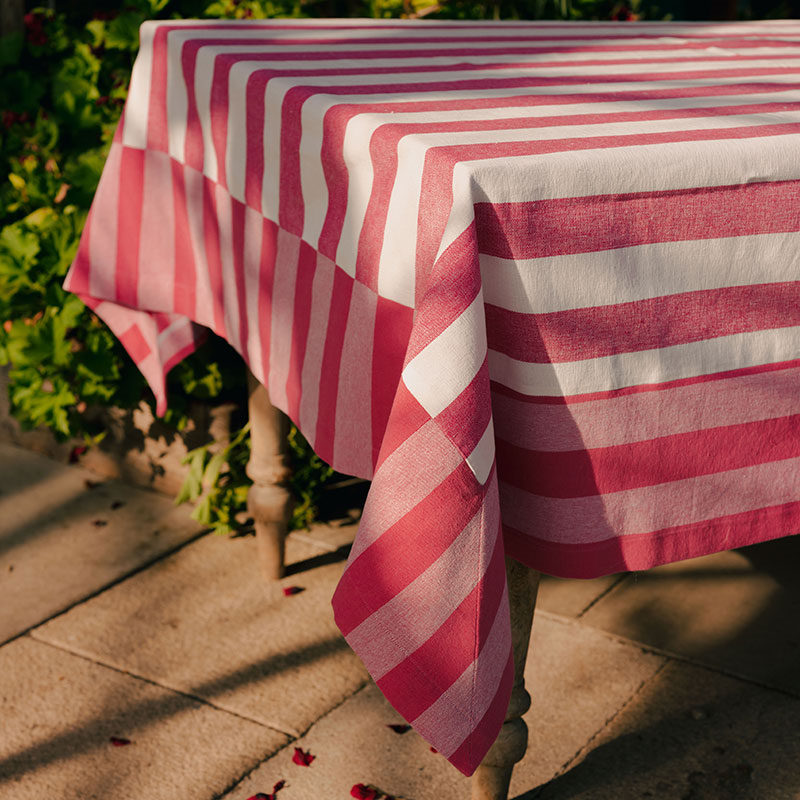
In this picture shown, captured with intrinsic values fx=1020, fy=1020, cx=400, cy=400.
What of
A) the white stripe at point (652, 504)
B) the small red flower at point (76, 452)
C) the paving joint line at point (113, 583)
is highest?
the white stripe at point (652, 504)

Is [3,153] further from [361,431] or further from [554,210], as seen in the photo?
[554,210]

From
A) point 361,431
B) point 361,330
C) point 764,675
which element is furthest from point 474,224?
point 764,675

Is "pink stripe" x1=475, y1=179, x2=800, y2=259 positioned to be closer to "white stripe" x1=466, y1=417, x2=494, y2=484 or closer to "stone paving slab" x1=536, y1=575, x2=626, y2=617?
"white stripe" x1=466, y1=417, x2=494, y2=484

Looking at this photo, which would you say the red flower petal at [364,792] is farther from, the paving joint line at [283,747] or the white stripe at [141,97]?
the white stripe at [141,97]

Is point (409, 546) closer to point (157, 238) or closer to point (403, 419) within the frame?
point (403, 419)

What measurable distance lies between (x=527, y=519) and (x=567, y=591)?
1319 millimetres

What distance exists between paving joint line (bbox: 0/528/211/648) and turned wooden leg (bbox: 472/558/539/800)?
1.24 meters

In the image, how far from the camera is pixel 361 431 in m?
1.48

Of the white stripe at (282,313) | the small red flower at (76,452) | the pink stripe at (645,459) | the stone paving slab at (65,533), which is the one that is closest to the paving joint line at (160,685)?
the stone paving slab at (65,533)

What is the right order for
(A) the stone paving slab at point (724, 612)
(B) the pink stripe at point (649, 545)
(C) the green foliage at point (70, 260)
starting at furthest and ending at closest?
1. (C) the green foliage at point (70, 260)
2. (A) the stone paving slab at point (724, 612)
3. (B) the pink stripe at point (649, 545)

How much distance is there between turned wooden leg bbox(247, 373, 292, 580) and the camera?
2461 millimetres

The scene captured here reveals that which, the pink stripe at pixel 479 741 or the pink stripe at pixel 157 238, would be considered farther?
the pink stripe at pixel 157 238

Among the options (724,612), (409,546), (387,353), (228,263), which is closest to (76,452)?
(228,263)

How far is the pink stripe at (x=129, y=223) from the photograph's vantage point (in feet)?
7.23
